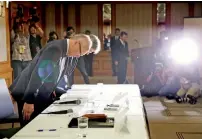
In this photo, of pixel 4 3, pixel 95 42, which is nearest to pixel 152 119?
pixel 95 42

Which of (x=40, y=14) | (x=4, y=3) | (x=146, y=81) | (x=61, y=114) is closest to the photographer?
(x=61, y=114)

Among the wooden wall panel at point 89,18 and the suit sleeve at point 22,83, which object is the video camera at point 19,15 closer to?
the wooden wall panel at point 89,18

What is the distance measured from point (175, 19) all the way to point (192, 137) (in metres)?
5.60

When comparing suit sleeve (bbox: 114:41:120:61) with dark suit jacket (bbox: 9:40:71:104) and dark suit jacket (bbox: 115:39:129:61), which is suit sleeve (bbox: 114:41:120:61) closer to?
dark suit jacket (bbox: 115:39:129:61)

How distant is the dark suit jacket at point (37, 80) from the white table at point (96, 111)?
0.16 metres

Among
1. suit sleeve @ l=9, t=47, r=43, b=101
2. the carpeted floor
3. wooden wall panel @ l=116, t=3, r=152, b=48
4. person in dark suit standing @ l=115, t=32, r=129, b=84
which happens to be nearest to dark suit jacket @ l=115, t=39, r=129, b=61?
person in dark suit standing @ l=115, t=32, r=129, b=84

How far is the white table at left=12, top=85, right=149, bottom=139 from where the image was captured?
1.71 metres

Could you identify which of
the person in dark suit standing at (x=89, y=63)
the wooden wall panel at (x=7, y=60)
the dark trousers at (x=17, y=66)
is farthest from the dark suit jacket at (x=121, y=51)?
the wooden wall panel at (x=7, y=60)

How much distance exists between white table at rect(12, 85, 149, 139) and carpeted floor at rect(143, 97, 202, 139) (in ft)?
2.62

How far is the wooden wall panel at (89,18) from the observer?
870 cm

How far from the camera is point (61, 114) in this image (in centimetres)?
220

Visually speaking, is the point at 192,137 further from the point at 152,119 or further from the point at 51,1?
the point at 51,1

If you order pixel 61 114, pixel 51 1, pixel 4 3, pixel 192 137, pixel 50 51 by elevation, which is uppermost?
pixel 51 1

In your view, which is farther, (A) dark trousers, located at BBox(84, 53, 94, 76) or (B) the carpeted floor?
(A) dark trousers, located at BBox(84, 53, 94, 76)
